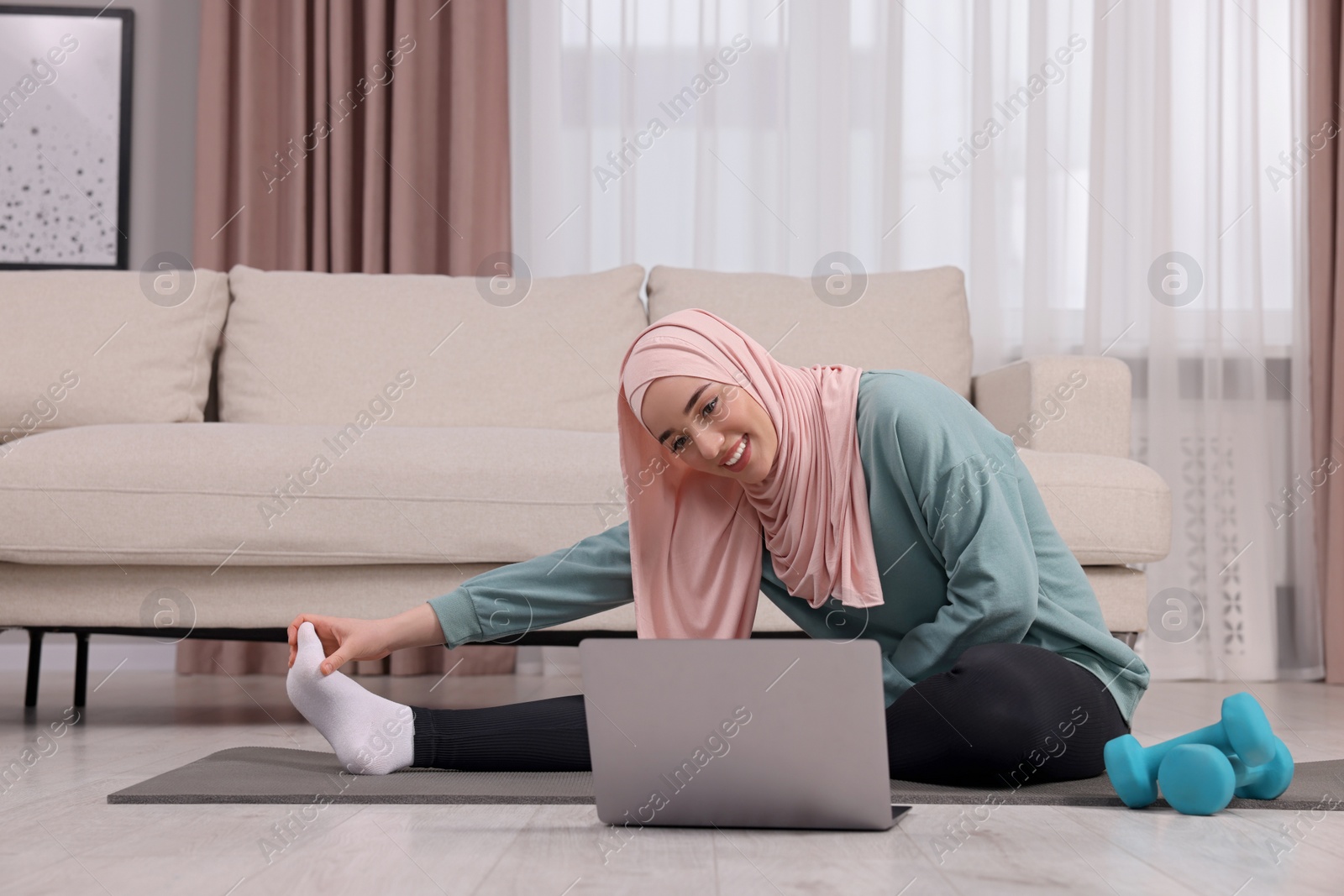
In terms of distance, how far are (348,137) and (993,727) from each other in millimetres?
2358

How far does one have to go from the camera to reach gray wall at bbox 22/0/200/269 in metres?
3.07

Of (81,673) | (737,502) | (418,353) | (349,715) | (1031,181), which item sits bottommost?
(81,673)

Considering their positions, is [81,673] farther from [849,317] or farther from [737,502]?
[849,317]

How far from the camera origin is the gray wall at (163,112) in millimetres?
3074

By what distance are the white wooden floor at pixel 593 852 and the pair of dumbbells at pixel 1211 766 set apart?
23 mm

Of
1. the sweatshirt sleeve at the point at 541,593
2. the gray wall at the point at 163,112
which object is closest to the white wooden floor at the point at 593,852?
the sweatshirt sleeve at the point at 541,593

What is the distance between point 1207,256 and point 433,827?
2.58 metres

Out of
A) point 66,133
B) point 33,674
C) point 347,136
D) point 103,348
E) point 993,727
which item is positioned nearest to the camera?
Result: point 993,727

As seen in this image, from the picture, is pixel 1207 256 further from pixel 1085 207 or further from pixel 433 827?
pixel 433 827

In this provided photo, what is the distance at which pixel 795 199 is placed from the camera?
298cm

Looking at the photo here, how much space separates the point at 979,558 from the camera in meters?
1.18

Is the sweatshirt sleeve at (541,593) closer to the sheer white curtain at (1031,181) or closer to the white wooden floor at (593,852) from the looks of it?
the white wooden floor at (593,852)

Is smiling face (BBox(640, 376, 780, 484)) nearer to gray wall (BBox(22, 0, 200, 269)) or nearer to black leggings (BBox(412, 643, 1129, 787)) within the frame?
black leggings (BBox(412, 643, 1129, 787))

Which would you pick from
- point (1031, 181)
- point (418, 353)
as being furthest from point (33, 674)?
point (1031, 181)
